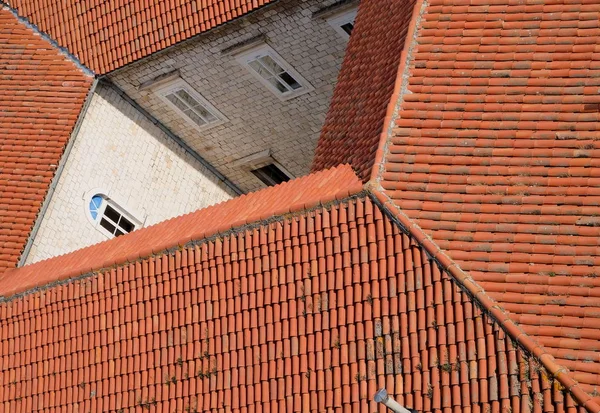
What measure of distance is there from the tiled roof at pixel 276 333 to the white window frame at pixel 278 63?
5.33 meters

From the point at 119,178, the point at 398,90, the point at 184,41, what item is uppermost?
the point at 184,41

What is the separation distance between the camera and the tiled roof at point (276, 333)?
17219mm

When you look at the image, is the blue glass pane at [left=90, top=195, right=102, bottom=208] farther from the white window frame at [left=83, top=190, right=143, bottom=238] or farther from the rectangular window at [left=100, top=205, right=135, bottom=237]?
the rectangular window at [left=100, top=205, right=135, bottom=237]

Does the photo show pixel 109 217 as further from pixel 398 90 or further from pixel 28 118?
pixel 398 90

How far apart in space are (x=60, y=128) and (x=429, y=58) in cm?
984

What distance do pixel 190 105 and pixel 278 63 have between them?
8.75 feet

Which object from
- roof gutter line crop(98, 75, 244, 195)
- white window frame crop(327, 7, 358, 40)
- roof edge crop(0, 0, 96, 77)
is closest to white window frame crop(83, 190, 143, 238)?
roof gutter line crop(98, 75, 244, 195)

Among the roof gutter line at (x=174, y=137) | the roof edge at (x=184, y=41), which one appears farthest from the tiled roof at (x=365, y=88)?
the roof gutter line at (x=174, y=137)

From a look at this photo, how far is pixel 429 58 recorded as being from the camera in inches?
811

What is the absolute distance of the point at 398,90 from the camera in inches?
797

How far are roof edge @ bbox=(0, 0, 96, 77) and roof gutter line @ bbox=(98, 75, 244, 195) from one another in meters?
0.37

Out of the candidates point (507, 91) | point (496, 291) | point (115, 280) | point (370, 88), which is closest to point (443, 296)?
point (496, 291)

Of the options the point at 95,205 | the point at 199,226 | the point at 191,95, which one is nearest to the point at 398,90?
the point at 199,226

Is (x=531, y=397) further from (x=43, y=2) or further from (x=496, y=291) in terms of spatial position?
(x=43, y=2)
